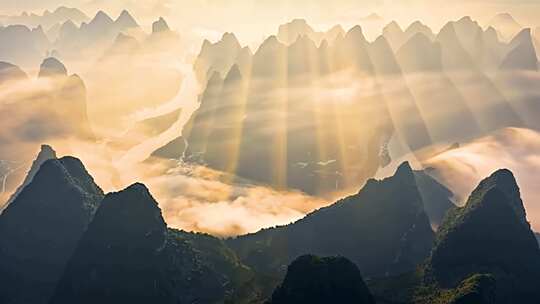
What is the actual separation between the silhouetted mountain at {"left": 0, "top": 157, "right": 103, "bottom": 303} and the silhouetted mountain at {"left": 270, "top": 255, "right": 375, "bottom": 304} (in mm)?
79674

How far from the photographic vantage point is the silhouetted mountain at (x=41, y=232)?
508 feet

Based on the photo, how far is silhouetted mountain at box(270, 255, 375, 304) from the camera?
372 feet

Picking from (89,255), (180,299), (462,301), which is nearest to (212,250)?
(180,299)

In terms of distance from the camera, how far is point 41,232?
162250 millimetres

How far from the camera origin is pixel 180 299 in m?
155

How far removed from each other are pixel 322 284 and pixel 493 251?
5679cm

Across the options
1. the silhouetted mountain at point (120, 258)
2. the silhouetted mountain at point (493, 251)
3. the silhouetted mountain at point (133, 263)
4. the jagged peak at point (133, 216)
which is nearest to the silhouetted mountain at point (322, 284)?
the silhouetted mountain at point (493, 251)

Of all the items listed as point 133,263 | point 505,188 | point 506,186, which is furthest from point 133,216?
point 506,186

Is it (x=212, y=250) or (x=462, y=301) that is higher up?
(x=212, y=250)

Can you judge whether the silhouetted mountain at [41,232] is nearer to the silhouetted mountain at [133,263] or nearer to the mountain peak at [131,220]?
the silhouetted mountain at [133,263]

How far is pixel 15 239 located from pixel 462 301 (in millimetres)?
126392

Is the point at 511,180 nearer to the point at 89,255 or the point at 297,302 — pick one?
the point at 297,302

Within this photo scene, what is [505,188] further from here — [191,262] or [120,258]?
[120,258]

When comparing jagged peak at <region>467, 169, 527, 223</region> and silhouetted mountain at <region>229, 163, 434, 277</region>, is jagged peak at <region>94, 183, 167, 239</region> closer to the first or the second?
silhouetted mountain at <region>229, 163, 434, 277</region>
